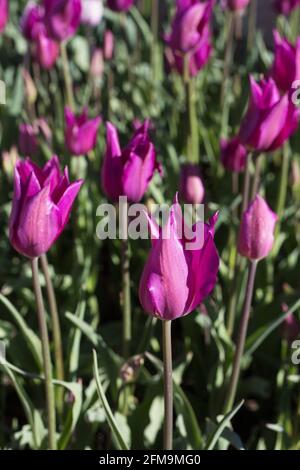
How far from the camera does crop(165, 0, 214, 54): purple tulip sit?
1604mm

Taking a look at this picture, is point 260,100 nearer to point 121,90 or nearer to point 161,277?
point 161,277

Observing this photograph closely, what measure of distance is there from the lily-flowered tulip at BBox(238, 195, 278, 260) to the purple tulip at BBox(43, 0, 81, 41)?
928mm

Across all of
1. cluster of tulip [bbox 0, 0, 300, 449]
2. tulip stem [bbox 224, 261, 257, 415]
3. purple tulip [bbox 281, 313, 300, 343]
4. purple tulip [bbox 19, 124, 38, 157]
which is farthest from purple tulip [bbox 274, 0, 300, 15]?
tulip stem [bbox 224, 261, 257, 415]

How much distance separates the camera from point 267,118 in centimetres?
122

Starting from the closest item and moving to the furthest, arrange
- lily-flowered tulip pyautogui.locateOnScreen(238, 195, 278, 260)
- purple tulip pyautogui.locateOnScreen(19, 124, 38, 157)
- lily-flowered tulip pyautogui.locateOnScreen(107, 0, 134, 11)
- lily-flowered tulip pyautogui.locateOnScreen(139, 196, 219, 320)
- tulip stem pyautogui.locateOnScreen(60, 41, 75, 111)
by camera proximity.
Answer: lily-flowered tulip pyautogui.locateOnScreen(139, 196, 219, 320), lily-flowered tulip pyautogui.locateOnScreen(238, 195, 278, 260), purple tulip pyautogui.locateOnScreen(19, 124, 38, 157), tulip stem pyautogui.locateOnScreen(60, 41, 75, 111), lily-flowered tulip pyautogui.locateOnScreen(107, 0, 134, 11)

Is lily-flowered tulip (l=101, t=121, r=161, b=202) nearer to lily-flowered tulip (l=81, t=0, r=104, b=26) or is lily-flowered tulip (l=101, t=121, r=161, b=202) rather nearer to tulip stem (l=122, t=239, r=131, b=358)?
tulip stem (l=122, t=239, r=131, b=358)

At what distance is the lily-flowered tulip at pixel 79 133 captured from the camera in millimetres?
1516

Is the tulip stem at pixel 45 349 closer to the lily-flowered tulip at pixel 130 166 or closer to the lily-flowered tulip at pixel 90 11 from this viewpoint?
the lily-flowered tulip at pixel 130 166

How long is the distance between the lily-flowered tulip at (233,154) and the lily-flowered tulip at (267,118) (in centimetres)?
30

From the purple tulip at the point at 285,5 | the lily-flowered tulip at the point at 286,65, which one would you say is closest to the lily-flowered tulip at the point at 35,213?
the lily-flowered tulip at the point at 286,65

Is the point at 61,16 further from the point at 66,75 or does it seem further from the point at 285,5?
the point at 285,5

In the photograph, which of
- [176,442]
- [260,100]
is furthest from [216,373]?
[260,100]

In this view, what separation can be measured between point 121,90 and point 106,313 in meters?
0.85

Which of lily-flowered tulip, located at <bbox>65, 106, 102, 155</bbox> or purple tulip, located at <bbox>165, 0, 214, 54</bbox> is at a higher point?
purple tulip, located at <bbox>165, 0, 214, 54</bbox>
